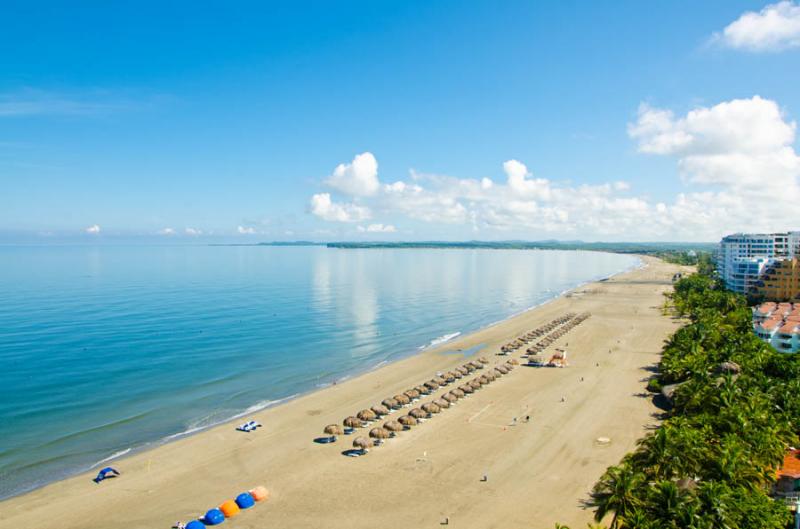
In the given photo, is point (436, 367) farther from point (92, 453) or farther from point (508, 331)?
point (92, 453)

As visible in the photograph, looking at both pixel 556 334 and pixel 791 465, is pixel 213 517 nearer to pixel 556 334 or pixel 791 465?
pixel 791 465

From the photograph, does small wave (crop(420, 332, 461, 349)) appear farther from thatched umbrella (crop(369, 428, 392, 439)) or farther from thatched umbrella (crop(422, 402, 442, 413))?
thatched umbrella (crop(369, 428, 392, 439))

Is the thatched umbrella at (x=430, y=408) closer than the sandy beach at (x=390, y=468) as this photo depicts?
No

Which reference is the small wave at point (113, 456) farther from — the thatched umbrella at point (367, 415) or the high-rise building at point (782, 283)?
the high-rise building at point (782, 283)

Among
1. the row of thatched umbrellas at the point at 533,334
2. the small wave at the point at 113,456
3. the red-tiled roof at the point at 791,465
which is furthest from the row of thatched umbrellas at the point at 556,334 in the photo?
the small wave at the point at 113,456

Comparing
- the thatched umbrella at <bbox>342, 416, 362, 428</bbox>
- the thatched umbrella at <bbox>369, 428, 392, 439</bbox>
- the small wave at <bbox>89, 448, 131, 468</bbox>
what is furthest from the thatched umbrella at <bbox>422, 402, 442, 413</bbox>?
the small wave at <bbox>89, 448, 131, 468</bbox>

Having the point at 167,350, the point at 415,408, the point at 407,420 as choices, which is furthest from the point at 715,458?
the point at 167,350

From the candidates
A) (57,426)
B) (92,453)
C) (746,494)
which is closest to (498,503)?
(746,494)
